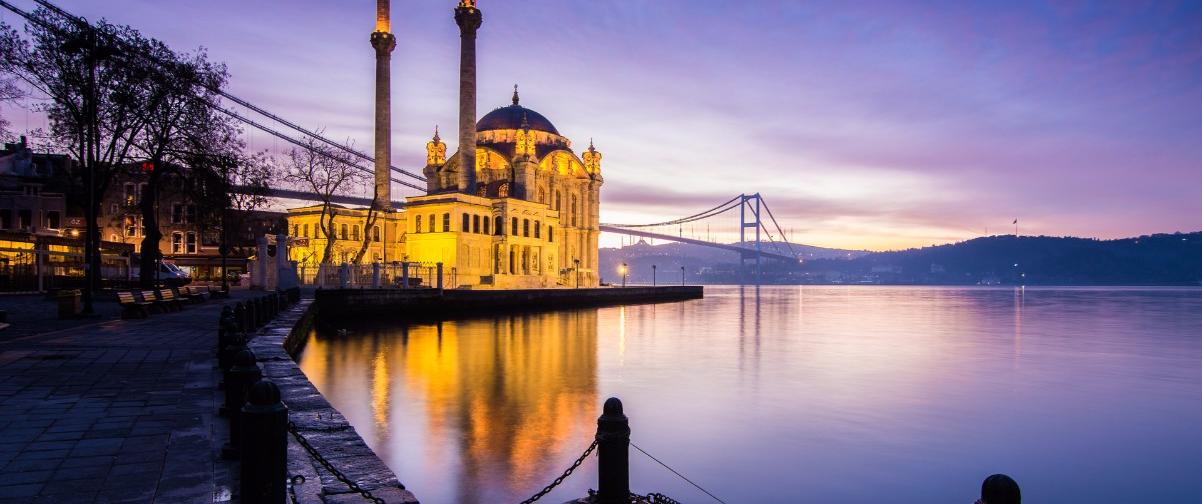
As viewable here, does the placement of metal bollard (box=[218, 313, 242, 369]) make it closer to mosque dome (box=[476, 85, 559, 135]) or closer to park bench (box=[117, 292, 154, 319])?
park bench (box=[117, 292, 154, 319])

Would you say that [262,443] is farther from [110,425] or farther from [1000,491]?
[1000,491]

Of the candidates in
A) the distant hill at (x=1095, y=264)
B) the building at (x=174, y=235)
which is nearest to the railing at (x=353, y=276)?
the building at (x=174, y=235)

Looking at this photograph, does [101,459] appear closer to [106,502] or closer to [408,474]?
[106,502]

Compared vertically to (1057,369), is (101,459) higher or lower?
higher

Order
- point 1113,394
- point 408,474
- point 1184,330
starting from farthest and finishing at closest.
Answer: point 1184,330 < point 1113,394 < point 408,474

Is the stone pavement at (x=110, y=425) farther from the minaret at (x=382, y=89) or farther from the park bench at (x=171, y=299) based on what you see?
the minaret at (x=382, y=89)

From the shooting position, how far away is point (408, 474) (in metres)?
8.10

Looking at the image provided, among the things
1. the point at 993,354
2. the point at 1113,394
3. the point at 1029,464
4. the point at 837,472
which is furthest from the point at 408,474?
the point at 993,354

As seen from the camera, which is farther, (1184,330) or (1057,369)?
(1184,330)

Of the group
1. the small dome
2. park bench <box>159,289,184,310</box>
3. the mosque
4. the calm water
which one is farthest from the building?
the calm water

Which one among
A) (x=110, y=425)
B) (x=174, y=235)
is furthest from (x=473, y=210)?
(x=110, y=425)

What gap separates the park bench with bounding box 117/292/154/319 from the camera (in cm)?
1659

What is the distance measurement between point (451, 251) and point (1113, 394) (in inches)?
1626

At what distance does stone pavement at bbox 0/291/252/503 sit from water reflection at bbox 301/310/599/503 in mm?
2462
